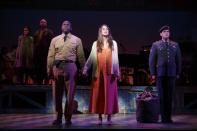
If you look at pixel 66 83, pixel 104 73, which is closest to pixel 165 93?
pixel 104 73

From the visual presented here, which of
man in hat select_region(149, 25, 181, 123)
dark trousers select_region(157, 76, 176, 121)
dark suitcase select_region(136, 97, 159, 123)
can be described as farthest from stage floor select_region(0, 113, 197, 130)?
man in hat select_region(149, 25, 181, 123)

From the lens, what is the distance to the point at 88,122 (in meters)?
10.2

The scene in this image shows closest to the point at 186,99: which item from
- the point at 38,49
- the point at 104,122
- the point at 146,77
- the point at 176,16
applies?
the point at 146,77

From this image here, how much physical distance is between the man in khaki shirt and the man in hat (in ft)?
5.34

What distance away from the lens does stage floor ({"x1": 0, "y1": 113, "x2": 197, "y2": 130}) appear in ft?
30.0

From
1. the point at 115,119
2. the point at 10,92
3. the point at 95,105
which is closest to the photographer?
the point at 95,105

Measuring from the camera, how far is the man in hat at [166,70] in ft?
33.1

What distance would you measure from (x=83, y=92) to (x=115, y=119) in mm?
1741

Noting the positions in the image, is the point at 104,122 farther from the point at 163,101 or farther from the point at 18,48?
the point at 18,48

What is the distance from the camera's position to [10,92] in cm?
1232

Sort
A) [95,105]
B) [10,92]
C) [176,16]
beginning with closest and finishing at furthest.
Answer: [95,105]
[10,92]
[176,16]

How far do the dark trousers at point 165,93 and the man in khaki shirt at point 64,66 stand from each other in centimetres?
173

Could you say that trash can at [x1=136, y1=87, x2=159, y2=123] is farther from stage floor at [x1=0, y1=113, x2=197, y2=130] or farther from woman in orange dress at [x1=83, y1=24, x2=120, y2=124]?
woman in orange dress at [x1=83, y1=24, x2=120, y2=124]

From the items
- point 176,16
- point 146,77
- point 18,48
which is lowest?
point 146,77
